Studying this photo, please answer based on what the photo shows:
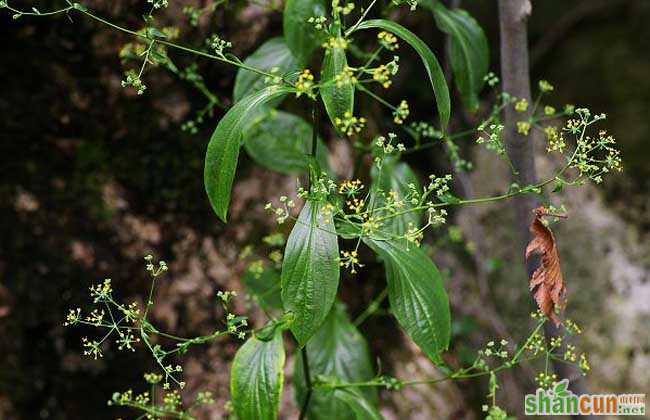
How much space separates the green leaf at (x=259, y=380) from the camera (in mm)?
969

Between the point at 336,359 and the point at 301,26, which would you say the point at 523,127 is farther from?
the point at 336,359

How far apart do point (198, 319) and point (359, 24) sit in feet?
2.93

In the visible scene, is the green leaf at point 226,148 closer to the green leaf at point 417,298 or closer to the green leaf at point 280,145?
the green leaf at point 417,298

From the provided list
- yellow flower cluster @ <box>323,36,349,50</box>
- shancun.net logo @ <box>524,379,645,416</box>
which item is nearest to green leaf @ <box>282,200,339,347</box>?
yellow flower cluster @ <box>323,36,349,50</box>

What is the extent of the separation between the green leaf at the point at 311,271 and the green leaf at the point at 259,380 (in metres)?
0.12

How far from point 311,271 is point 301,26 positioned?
449 mm

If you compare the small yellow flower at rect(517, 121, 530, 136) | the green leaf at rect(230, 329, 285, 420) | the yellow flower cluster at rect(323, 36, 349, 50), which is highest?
the small yellow flower at rect(517, 121, 530, 136)

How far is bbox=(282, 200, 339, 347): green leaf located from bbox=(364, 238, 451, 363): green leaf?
11 cm

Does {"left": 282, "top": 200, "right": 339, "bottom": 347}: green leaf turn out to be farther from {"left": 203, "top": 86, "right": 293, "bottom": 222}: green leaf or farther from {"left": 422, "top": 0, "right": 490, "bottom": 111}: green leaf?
{"left": 422, "top": 0, "right": 490, "bottom": 111}: green leaf

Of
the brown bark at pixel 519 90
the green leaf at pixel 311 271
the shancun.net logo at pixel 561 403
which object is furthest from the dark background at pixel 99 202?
the green leaf at pixel 311 271

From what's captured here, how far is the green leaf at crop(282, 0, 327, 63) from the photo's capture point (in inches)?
43.4

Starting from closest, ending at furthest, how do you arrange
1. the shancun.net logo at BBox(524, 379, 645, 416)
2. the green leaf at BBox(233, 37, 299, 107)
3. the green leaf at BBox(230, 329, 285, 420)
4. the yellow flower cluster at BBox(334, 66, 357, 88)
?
the yellow flower cluster at BBox(334, 66, 357, 88)
the green leaf at BBox(230, 329, 285, 420)
the green leaf at BBox(233, 37, 299, 107)
the shancun.net logo at BBox(524, 379, 645, 416)

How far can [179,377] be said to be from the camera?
1481 mm

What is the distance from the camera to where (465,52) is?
1.24 meters
